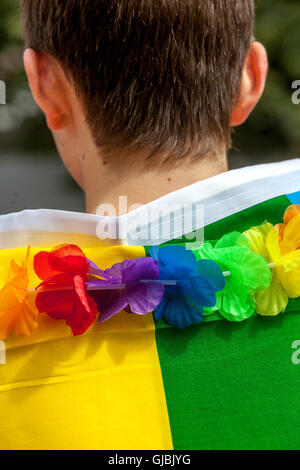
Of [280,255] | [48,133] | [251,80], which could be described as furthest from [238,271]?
[48,133]

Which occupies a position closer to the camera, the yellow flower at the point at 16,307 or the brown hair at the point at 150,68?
the yellow flower at the point at 16,307

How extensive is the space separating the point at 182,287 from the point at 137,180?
0.22 m

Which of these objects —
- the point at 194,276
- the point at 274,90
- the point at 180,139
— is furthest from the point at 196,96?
the point at 274,90

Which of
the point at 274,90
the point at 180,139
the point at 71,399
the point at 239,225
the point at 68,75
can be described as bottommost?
the point at 71,399

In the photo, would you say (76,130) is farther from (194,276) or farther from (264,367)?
(264,367)

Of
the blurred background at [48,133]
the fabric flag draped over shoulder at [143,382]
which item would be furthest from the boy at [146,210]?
the blurred background at [48,133]

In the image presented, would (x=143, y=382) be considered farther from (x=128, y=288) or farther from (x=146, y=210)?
(x=146, y=210)

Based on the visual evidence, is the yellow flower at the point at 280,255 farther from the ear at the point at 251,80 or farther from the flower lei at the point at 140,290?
the ear at the point at 251,80

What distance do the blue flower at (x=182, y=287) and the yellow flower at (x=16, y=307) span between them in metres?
0.20

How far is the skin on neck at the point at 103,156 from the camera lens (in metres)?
1.09

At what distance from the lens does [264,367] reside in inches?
37.8

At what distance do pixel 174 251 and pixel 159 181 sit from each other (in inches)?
6.3

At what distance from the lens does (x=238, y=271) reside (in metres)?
1.02

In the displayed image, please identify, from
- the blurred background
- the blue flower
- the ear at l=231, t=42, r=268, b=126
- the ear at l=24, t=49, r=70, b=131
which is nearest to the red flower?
the blue flower
